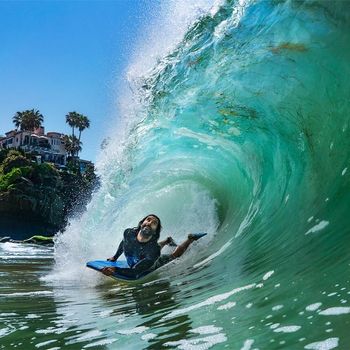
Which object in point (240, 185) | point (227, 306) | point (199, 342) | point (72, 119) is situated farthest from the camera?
point (72, 119)

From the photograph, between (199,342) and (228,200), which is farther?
(228,200)

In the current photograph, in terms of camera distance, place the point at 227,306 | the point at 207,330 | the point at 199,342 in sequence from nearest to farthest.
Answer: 1. the point at 199,342
2. the point at 207,330
3. the point at 227,306

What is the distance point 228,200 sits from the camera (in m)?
12.5

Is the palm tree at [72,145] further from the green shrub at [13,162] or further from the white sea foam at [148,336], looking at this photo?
the white sea foam at [148,336]

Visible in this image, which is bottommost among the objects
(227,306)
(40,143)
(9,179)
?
(227,306)

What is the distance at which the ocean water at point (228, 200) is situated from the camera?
4230 mm

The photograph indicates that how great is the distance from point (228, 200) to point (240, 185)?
20.7 inches

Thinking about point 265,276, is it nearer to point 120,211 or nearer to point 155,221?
point 155,221

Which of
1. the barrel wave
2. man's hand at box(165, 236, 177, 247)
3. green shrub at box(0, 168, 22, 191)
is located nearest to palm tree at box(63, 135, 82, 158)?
green shrub at box(0, 168, 22, 191)

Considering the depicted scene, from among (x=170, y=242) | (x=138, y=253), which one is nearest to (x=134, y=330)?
(x=138, y=253)

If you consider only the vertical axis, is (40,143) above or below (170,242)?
above

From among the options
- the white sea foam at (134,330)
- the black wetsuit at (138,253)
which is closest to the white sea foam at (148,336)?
the white sea foam at (134,330)

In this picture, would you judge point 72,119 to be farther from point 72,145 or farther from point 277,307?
point 277,307

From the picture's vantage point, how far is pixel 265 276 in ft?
17.7
